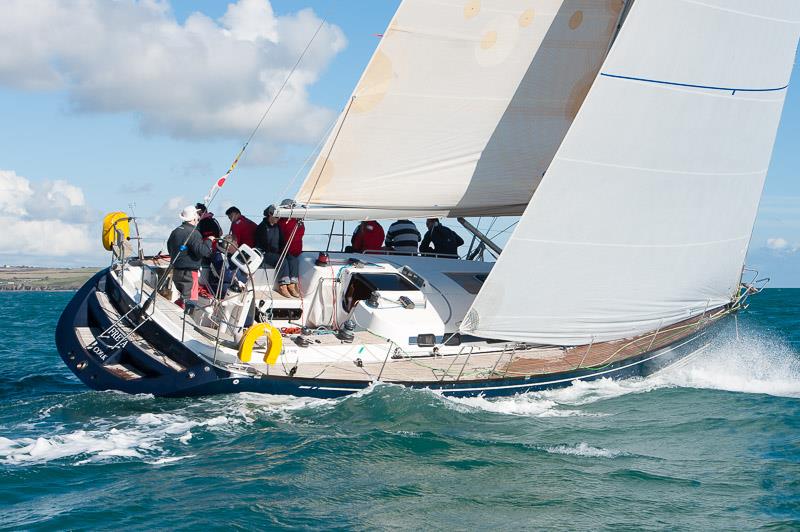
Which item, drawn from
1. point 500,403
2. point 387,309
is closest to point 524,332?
point 500,403

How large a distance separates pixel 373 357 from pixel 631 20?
5.10 m

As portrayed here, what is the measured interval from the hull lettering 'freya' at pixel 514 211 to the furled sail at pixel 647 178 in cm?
3

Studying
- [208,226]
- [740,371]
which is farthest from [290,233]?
[740,371]

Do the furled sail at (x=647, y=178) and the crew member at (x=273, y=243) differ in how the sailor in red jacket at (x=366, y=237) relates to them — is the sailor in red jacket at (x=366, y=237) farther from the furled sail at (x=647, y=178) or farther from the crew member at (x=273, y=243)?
the furled sail at (x=647, y=178)

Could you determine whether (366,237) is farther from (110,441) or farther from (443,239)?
(110,441)

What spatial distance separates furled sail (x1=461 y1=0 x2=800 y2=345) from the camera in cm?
1020

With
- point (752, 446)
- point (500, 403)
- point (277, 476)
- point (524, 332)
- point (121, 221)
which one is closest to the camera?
point (277, 476)

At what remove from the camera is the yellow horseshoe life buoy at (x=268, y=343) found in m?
8.88

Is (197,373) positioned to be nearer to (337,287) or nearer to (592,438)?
(337,287)

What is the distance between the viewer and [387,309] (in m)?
11.2

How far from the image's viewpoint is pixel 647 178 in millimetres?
10648

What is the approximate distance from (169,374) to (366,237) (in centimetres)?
557

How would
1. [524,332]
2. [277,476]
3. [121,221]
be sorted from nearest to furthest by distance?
[277,476], [524,332], [121,221]

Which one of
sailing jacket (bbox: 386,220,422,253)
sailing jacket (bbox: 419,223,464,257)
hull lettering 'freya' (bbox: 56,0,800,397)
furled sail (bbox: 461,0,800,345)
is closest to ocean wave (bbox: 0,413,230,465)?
hull lettering 'freya' (bbox: 56,0,800,397)
